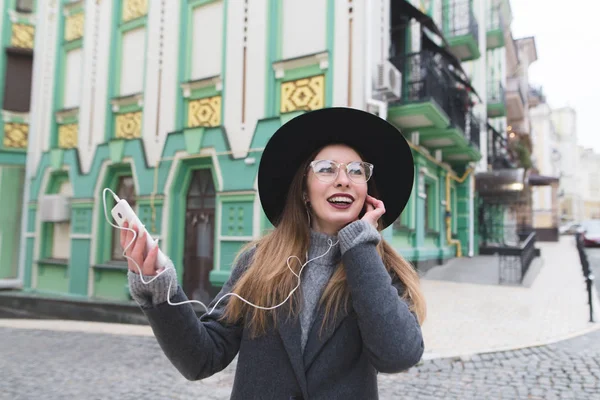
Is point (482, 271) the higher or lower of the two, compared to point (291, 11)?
lower

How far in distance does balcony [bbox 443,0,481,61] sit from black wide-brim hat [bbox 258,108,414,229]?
14089mm

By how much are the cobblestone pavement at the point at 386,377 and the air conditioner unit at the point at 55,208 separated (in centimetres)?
586

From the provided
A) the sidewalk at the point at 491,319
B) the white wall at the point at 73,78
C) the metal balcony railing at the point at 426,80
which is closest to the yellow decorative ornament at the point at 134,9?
the white wall at the point at 73,78

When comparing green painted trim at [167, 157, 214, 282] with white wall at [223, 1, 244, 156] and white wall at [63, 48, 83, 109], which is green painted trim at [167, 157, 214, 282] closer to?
white wall at [223, 1, 244, 156]

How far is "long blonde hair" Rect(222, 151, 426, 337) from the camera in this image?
1.44 meters

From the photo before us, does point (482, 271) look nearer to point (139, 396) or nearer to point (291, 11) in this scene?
point (291, 11)

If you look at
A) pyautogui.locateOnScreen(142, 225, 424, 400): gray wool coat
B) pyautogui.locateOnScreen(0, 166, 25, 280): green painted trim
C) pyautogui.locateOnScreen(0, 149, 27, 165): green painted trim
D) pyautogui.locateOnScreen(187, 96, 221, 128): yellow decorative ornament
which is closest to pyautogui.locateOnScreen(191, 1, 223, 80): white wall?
pyautogui.locateOnScreen(187, 96, 221, 128): yellow decorative ornament

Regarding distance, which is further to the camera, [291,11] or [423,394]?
[291,11]

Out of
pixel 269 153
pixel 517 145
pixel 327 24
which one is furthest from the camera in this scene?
pixel 517 145

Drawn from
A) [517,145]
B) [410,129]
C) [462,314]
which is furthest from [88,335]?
[517,145]

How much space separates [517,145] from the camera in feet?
73.0

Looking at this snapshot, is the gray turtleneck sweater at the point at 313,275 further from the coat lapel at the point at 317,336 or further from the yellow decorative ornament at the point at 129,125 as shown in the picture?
the yellow decorative ornament at the point at 129,125

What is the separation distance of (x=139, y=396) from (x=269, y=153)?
3629 mm

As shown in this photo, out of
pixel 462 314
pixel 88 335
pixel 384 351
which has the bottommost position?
pixel 88 335
